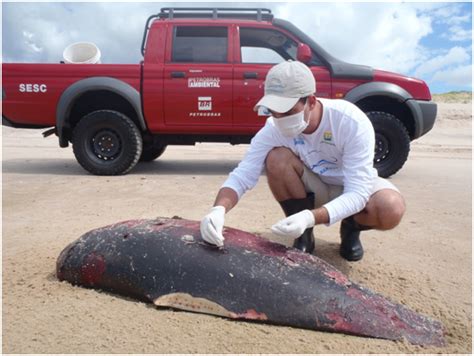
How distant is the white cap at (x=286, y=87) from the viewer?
2.67 meters

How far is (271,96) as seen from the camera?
2.72 meters

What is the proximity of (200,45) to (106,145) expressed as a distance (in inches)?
75.5

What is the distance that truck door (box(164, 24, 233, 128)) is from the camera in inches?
252

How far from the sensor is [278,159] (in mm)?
3232

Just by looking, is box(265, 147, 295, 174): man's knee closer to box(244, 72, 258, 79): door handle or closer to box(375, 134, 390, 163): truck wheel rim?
box(244, 72, 258, 79): door handle

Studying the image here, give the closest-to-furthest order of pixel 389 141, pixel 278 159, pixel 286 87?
1. pixel 286 87
2. pixel 278 159
3. pixel 389 141

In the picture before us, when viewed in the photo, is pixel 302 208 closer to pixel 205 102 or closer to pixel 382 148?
pixel 205 102

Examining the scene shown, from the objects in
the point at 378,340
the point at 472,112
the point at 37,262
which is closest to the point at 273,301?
the point at 378,340

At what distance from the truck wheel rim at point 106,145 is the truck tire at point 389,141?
11.4 feet

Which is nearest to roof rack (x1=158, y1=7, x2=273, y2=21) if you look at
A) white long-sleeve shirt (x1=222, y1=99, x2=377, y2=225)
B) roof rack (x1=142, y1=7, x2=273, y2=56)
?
roof rack (x1=142, y1=7, x2=273, y2=56)

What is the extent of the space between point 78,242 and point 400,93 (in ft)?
16.4

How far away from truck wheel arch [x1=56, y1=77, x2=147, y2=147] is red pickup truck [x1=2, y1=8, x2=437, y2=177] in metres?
0.01

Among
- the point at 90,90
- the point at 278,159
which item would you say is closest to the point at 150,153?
the point at 90,90

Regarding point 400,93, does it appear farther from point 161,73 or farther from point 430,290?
point 430,290
